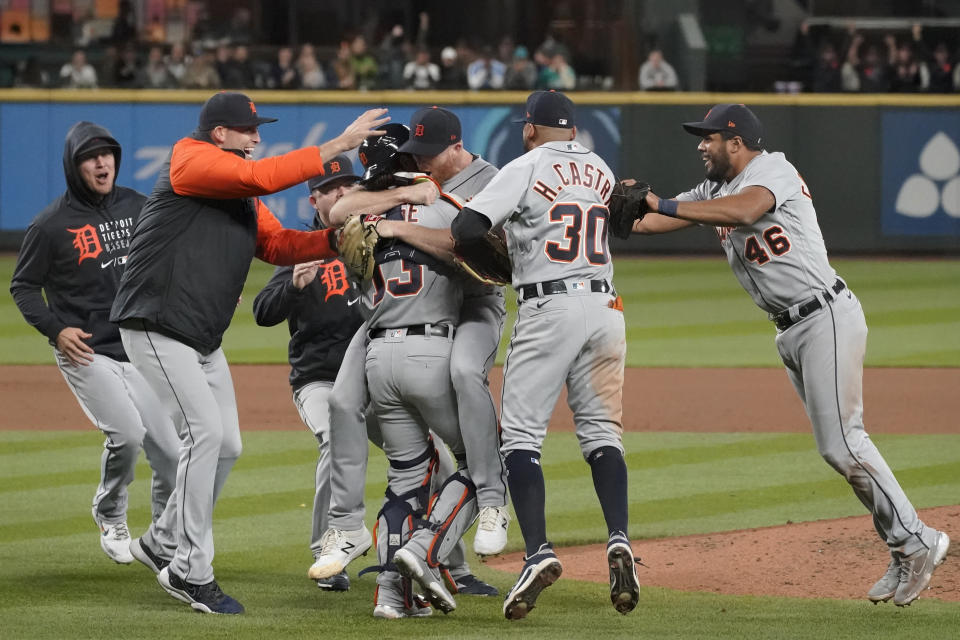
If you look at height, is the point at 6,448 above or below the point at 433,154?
below

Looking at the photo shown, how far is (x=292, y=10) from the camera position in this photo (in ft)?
75.7

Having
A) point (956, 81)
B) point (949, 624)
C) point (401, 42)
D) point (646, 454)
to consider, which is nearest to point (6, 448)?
point (646, 454)

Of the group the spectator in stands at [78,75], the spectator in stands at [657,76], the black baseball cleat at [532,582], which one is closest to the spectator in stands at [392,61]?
the spectator in stands at [657,76]

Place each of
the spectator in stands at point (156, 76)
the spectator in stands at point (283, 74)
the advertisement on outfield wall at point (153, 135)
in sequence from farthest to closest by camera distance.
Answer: the spectator in stands at point (283, 74) → the spectator in stands at point (156, 76) → the advertisement on outfield wall at point (153, 135)

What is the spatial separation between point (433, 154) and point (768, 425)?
5411 mm

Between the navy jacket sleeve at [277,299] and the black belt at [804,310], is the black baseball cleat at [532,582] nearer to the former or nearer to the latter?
the black belt at [804,310]

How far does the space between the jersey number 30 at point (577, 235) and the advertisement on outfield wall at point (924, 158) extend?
15.9 m

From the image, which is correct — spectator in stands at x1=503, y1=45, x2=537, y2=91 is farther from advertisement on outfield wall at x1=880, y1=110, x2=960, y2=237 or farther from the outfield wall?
advertisement on outfield wall at x1=880, y1=110, x2=960, y2=237

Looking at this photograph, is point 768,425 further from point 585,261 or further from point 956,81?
point 956,81

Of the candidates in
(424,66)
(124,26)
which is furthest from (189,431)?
(124,26)

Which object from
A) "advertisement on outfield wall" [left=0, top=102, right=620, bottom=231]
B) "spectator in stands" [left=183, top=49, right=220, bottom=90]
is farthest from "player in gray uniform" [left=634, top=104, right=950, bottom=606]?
"spectator in stands" [left=183, top=49, right=220, bottom=90]

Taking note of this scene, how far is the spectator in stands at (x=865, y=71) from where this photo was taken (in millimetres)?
21078

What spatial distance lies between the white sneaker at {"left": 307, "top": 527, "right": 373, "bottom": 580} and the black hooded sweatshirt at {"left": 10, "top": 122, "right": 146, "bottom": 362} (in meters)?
1.58

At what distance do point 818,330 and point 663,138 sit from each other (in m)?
15.0
